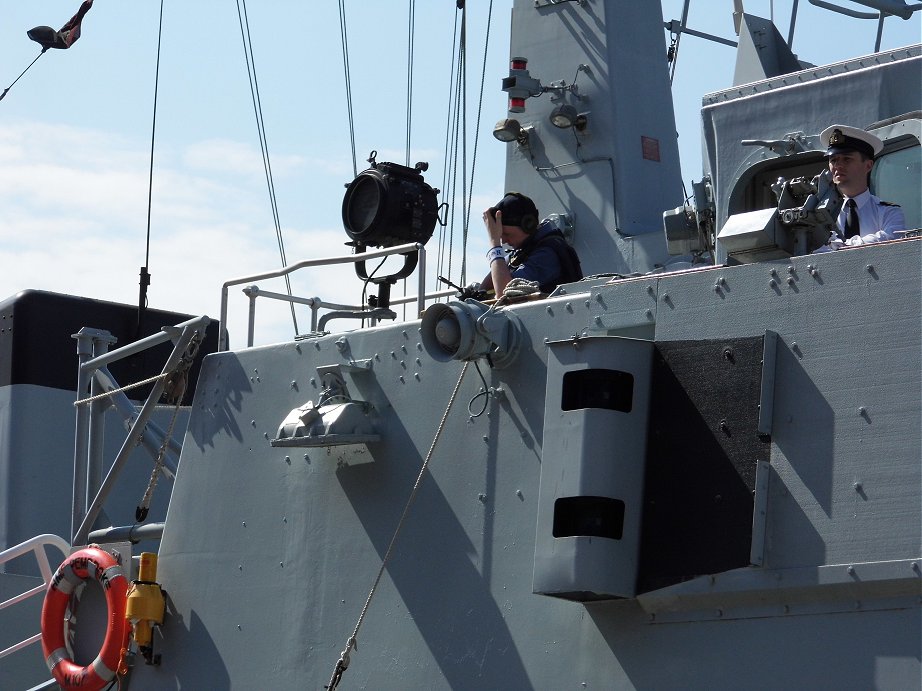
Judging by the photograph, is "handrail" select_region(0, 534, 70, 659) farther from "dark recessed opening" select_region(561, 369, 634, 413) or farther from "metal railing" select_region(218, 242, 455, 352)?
"dark recessed opening" select_region(561, 369, 634, 413)

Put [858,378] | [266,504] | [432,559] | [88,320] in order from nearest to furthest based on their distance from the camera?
[858,378], [432,559], [266,504], [88,320]

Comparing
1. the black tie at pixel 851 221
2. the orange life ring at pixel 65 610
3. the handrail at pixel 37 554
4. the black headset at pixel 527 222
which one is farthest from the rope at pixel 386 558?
the handrail at pixel 37 554

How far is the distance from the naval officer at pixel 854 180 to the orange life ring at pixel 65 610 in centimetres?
414

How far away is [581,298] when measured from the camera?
5977 millimetres

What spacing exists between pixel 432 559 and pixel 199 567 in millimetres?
1652

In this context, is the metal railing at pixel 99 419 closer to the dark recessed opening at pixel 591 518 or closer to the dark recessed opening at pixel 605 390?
the dark recessed opening at pixel 605 390

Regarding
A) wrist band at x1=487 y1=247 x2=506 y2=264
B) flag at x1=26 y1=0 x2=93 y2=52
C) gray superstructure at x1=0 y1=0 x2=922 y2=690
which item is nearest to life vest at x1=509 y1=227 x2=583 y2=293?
wrist band at x1=487 y1=247 x2=506 y2=264

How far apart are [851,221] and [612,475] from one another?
1374 millimetres

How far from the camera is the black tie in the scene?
559 cm

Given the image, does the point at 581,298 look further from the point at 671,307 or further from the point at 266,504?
the point at 266,504

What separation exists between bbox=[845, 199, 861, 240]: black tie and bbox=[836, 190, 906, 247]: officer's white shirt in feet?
0.04

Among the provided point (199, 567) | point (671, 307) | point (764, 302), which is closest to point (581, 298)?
point (671, 307)

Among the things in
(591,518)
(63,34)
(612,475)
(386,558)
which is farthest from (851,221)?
(63,34)

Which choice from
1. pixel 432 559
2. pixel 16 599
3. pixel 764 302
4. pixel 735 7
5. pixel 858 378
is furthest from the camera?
pixel 735 7
